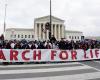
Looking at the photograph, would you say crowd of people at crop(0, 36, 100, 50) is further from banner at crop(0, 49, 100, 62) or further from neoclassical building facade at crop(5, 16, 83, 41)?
neoclassical building facade at crop(5, 16, 83, 41)

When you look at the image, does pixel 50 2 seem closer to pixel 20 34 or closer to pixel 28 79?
pixel 28 79

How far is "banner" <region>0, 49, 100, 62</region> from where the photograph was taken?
17375 mm

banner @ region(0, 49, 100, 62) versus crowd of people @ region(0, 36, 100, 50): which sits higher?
crowd of people @ region(0, 36, 100, 50)

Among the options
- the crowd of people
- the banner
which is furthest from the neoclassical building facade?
the banner

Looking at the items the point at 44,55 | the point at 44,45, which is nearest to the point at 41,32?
the point at 44,45

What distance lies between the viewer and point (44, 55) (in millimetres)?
18469

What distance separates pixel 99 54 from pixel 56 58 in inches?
152

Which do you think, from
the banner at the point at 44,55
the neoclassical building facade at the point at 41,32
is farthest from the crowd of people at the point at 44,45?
the neoclassical building facade at the point at 41,32

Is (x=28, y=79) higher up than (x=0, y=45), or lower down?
lower down

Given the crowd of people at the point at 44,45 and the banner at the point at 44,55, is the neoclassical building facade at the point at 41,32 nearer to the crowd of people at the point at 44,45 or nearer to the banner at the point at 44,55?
the crowd of people at the point at 44,45

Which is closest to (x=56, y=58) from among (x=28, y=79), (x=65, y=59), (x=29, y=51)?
(x=65, y=59)

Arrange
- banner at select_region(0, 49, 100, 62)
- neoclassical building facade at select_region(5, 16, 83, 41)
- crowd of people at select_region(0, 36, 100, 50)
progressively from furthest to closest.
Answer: neoclassical building facade at select_region(5, 16, 83, 41) < crowd of people at select_region(0, 36, 100, 50) < banner at select_region(0, 49, 100, 62)

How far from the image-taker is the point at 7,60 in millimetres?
17234

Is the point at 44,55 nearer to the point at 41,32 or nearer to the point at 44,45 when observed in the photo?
the point at 44,45
